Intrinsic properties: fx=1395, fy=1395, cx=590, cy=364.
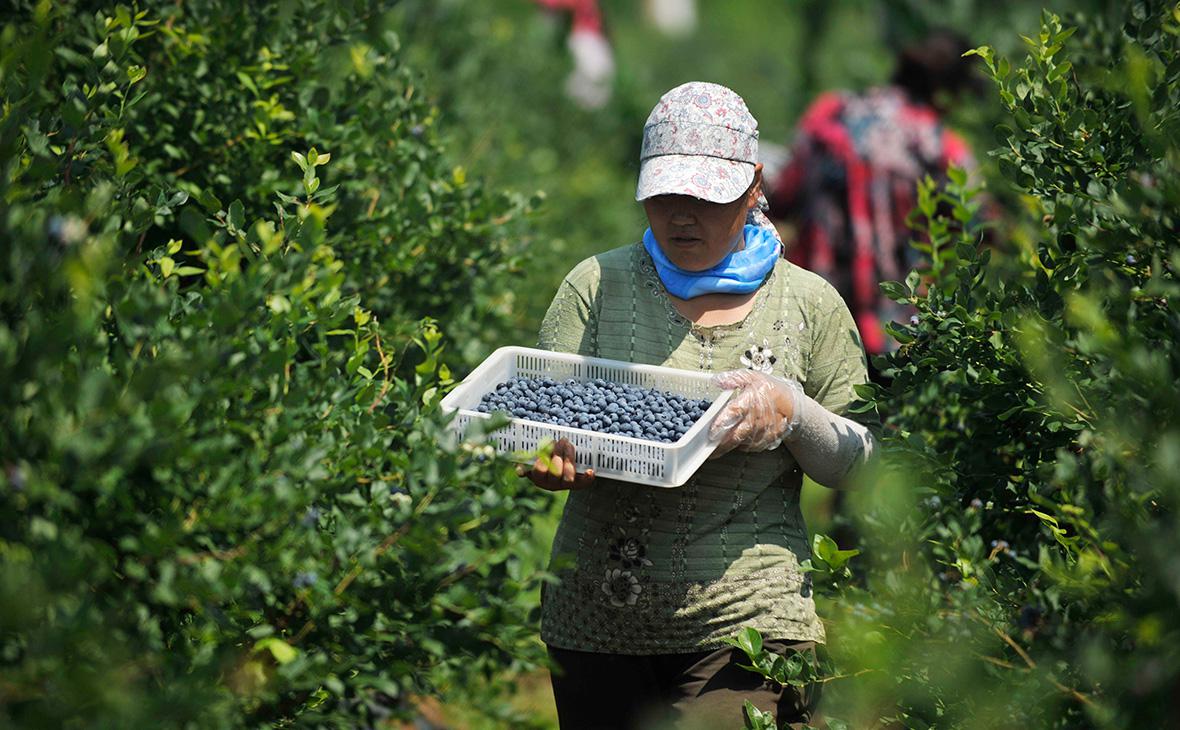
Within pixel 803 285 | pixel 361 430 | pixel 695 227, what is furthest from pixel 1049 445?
pixel 361 430

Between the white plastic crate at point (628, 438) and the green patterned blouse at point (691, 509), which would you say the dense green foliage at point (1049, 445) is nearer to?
the green patterned blouse at point (691, 509)

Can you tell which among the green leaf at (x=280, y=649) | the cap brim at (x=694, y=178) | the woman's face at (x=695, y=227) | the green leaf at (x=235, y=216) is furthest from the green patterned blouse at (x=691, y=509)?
the green leaf at (x=280, y=649)

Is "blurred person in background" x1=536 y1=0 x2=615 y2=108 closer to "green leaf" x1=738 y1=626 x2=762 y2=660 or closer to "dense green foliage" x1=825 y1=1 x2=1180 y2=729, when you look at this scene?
"dense green foliage" x1=825 y1=1 x2=1180 y2=729

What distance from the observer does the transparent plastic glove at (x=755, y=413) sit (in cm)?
259

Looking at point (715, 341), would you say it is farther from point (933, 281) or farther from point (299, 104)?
point (299, 104)

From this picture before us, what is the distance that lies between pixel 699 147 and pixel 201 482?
122 centimetres

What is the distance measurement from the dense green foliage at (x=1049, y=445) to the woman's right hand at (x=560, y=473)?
0.54 meters

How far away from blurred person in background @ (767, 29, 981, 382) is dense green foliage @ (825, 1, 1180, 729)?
5.12ft

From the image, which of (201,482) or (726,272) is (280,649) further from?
(726,272)

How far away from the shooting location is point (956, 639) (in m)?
2.33

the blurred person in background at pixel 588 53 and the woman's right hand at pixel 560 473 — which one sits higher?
the blurred person in background at pixel 588 53

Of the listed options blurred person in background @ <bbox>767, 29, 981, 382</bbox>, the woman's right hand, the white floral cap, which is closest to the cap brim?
the white floral cap

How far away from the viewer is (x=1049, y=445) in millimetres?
2707

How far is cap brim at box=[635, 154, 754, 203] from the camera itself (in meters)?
2.69
